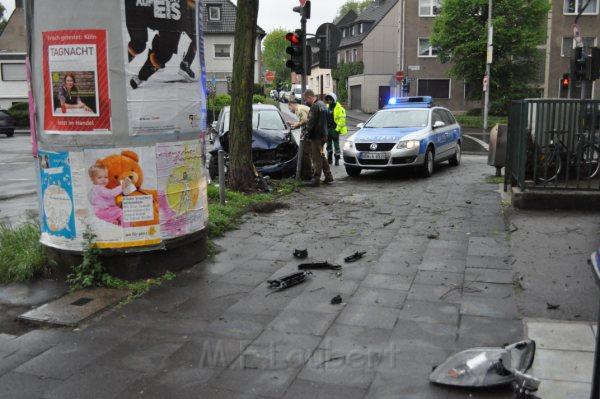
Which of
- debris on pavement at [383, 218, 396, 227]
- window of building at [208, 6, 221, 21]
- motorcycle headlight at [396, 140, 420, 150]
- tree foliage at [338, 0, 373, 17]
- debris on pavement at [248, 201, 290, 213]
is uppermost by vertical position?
tree foliage at [338, 0, 373, 17]

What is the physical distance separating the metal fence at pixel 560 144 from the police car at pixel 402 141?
425 centimetres

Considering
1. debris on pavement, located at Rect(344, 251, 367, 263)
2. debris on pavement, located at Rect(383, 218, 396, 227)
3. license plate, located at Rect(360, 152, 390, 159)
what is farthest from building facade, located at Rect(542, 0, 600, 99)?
debris on pavement, located at Rect(344, 251, 367, 263)

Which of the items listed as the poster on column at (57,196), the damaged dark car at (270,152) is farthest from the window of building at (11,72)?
the poster on column at (57,196)

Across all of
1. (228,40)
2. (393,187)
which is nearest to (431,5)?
(228,40)

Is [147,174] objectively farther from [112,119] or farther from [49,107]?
[49,107]

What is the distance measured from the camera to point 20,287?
20.0 feet

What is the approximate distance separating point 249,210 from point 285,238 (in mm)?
1918

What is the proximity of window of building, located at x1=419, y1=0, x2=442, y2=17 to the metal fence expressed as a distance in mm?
45800

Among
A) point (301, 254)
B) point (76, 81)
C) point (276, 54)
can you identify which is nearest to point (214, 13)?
point (301, 254)

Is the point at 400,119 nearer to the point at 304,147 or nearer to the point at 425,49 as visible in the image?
the point at 304,147

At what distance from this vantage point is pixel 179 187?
20.9 feet

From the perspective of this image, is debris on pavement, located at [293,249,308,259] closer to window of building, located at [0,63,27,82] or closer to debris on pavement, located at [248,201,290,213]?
debris on pavement, located at [248,201,290,213]

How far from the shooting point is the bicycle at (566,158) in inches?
344

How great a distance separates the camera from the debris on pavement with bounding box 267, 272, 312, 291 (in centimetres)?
591
